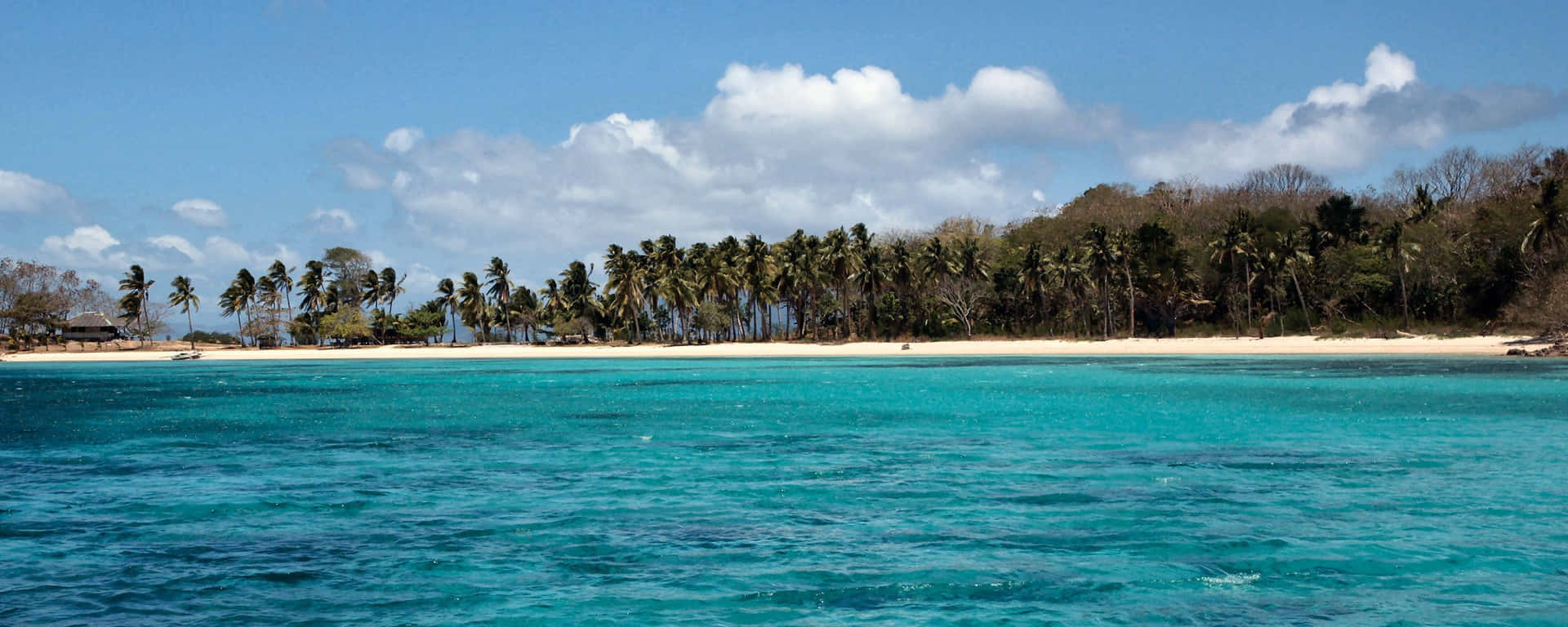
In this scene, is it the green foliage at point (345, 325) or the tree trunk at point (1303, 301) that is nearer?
the tree trunk at point (1303, 301)

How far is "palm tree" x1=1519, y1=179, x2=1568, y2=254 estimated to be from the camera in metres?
55.7

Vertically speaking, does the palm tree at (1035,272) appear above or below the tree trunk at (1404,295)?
above

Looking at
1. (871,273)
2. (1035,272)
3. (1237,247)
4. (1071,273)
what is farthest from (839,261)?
(1237,247)

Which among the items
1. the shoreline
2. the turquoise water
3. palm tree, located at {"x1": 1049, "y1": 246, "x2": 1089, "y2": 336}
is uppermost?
palm tree, located at {"x1": 1049, "y1": 246, "x2": 1089, "y2": 336}

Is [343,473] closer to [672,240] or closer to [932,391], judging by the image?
[932,391]

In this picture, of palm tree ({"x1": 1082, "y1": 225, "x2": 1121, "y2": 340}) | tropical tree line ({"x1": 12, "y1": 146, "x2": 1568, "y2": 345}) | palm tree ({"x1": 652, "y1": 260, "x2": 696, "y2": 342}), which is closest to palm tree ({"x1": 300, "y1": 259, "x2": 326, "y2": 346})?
tropical tree line ({"x1": 12, "y1": 146, "x2": 1568, "y2": 345})

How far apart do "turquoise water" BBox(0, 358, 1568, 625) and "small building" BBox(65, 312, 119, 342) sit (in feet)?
289

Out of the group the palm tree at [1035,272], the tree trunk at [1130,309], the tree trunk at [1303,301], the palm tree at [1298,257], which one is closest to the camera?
the tree trunk at [1303,301]

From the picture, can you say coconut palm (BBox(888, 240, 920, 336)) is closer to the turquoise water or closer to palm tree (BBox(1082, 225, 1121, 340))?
palm tree (BBox(1082, 225, 1121, 340))

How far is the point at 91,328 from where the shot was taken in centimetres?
10212

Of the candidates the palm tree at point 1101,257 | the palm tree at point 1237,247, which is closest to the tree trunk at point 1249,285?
the palm tree at point 1237,247

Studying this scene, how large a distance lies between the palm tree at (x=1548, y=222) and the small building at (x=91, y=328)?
117 metres

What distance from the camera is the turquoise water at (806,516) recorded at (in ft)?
29.0

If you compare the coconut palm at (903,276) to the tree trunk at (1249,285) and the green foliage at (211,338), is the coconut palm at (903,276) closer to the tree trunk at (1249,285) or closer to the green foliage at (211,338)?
the tree trunk at (1249,285)
